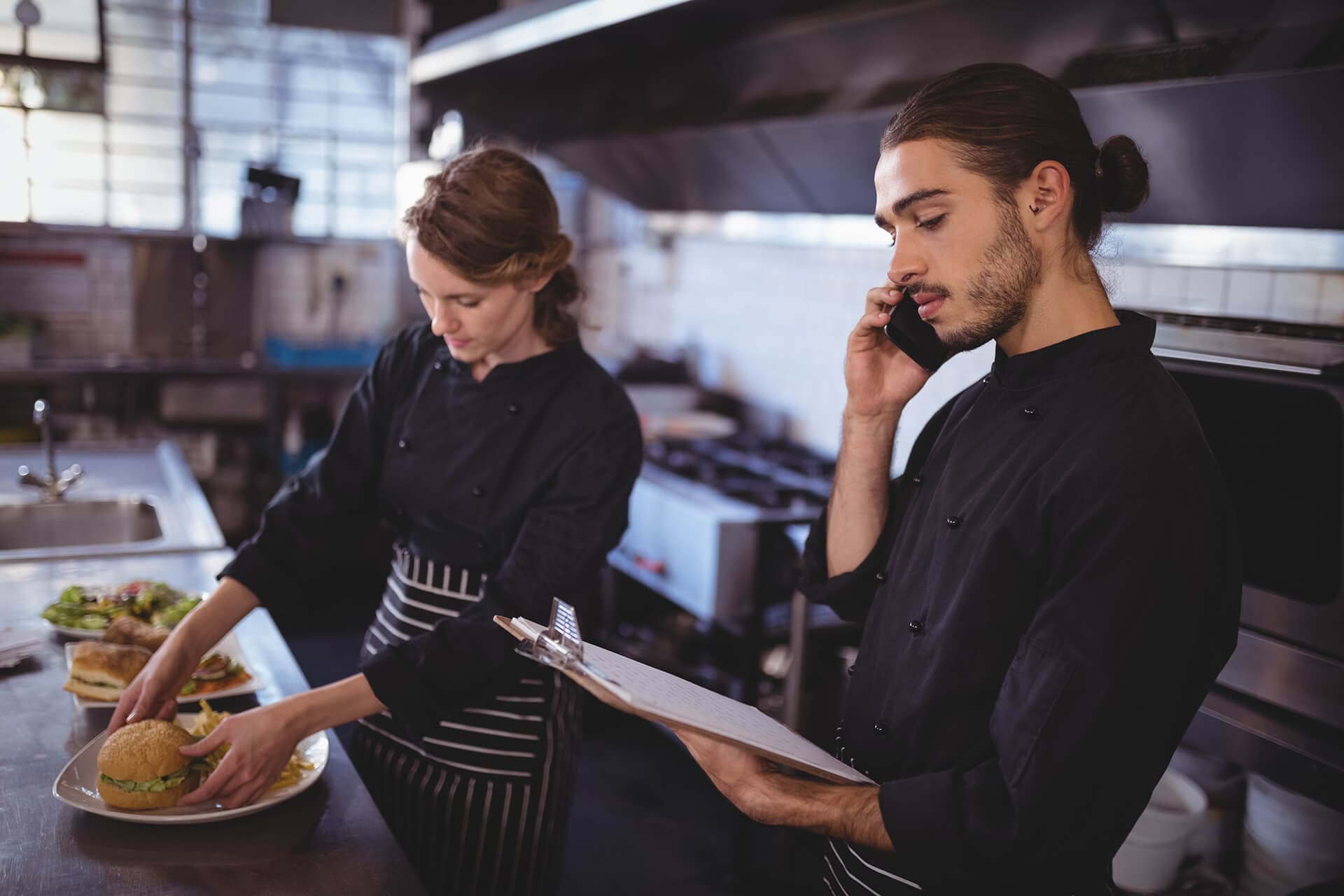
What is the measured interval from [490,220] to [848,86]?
205 cm

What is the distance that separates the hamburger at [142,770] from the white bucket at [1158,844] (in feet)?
6.46

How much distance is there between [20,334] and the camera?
566 cm

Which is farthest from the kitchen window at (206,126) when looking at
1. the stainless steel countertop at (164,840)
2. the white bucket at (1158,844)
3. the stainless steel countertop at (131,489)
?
the white bucket at (1158,844)

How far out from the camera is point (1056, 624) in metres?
1.29

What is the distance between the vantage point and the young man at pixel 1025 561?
126 cm

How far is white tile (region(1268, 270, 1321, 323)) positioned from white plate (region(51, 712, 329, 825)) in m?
2.30

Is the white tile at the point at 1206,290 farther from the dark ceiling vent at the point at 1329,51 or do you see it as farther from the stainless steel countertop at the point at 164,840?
the stainless steel countertop at the point at 164,840

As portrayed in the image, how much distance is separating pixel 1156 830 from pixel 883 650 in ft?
4.33

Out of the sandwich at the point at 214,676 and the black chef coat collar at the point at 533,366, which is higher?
the black chef coat collar at the point at 533,366

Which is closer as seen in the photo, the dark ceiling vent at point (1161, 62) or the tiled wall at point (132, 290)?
the dark ceiling vent at point (1161, 62)

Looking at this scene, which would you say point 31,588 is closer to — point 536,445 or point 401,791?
point 401,791

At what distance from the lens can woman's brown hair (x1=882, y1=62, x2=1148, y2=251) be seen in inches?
55.4

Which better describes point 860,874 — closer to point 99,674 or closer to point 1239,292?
point 99,674

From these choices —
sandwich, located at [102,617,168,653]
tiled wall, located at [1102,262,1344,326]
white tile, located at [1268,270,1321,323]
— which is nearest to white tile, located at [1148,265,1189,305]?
tiled wall, located at [1102,262,1344,326]
